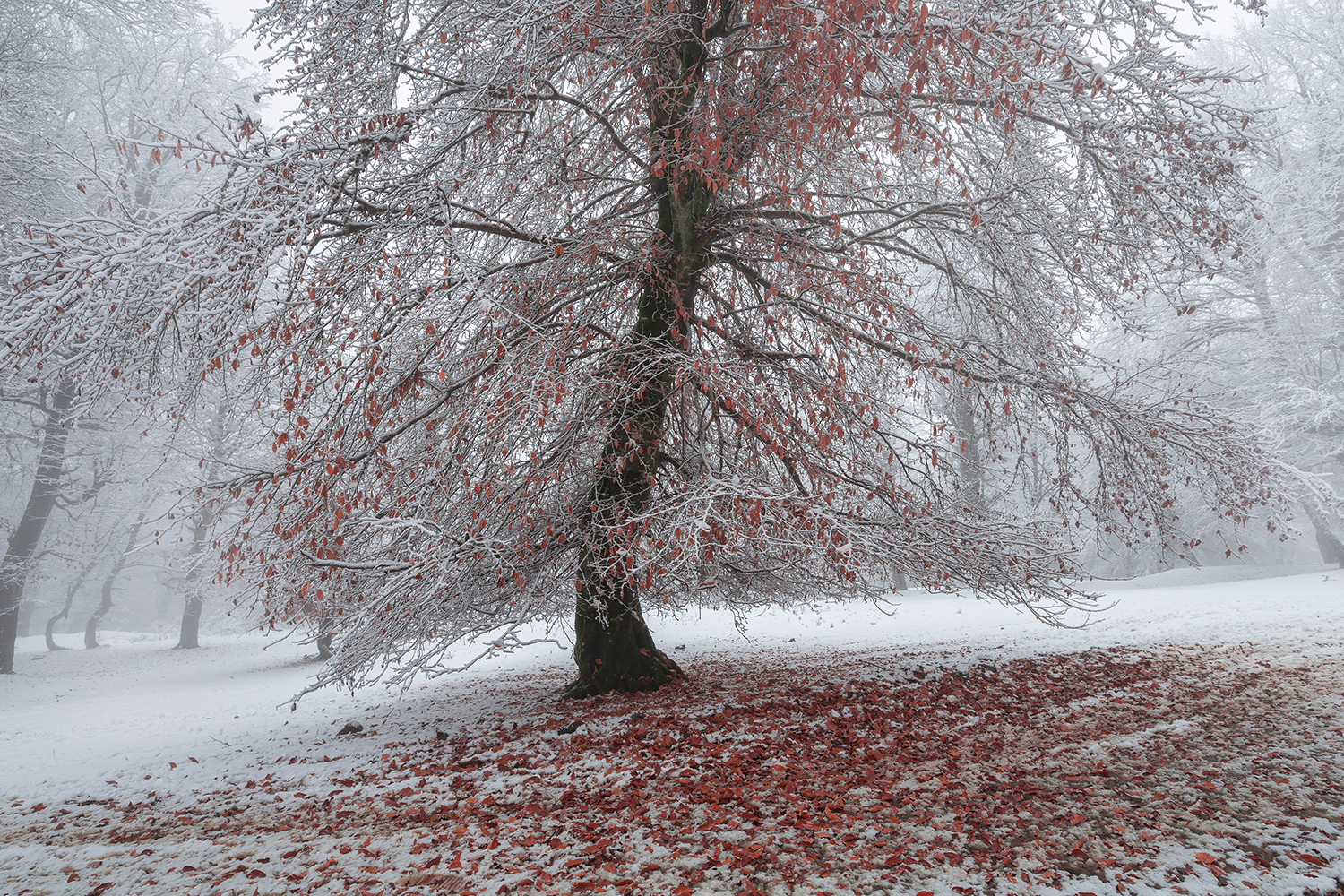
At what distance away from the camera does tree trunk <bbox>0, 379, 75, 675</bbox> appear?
40.4ft

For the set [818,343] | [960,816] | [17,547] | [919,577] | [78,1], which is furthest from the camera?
[17,547]

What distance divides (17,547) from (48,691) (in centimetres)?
292

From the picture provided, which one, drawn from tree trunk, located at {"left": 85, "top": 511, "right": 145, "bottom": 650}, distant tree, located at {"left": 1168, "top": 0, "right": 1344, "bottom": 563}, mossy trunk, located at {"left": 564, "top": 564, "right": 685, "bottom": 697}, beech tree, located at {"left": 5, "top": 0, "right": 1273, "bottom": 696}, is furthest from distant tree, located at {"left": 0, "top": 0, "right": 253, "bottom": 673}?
distant tree, located at {"left": 1168, "top": 0, "right": 1344, "bottom": 563}

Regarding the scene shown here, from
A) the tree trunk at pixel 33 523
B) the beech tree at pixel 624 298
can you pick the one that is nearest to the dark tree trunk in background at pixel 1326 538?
the beech tree at pixel 624 298

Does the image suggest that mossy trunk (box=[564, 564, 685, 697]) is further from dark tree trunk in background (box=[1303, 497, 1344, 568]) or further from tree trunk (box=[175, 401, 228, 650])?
dark tree trunk in background (box=[1303, 497, 1344, 568])

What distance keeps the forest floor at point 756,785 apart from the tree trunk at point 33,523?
218 inches

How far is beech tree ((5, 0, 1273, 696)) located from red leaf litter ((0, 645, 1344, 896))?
1039 millimetres

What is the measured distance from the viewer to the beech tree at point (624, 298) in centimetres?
463

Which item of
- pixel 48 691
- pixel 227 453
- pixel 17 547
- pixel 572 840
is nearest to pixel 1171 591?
pixel 572 840

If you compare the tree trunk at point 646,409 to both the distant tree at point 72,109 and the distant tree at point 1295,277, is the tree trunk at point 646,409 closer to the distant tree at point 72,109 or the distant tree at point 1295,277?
the distant tree at point 72,109

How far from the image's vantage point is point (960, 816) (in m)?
3.35

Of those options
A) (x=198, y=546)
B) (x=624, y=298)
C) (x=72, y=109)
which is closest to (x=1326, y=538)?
(x=624, y=298)

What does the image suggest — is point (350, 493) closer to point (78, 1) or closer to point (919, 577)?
point (919, 577)

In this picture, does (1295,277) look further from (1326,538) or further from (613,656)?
(613,656)
